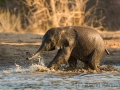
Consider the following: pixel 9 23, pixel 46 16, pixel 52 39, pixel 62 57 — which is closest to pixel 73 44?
pixel 62 57

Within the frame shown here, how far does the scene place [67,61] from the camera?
12555mm

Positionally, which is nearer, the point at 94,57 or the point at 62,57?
the point at 62,57

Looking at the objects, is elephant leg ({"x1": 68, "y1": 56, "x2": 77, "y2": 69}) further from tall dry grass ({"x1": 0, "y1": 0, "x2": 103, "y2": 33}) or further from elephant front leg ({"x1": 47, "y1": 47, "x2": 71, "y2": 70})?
tall dry grass ({"x1": 0, "y1": 0, "x2": 103, "y2": 33})

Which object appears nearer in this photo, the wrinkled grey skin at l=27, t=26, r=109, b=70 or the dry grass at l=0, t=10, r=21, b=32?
the wrinkled grey skin at l=27, t=26, r=109, b=70

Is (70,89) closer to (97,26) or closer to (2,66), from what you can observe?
(2,66)

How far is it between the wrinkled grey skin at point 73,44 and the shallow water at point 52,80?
381 millimetres

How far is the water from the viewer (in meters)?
10.5

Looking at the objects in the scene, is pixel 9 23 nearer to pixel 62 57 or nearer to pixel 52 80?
pixel 62 57

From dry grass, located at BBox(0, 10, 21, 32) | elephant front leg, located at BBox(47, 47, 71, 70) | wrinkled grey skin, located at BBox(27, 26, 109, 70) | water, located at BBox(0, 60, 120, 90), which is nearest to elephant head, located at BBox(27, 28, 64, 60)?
wrinkled grey skin, located at BBox(27, 26, 109, 70)

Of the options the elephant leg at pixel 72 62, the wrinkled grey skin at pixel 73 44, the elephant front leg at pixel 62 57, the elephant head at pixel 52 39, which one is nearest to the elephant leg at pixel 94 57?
the wrinkled grey skin at pixel 73 44

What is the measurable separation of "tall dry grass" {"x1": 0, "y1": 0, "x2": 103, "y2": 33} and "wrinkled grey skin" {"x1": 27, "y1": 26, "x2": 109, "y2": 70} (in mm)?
8598

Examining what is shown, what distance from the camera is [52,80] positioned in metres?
11.3

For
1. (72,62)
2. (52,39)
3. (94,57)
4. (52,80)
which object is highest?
(52,39)

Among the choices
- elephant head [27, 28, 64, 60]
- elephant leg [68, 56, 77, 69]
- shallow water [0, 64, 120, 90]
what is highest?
elephant head [27, 28, 64, 60]
